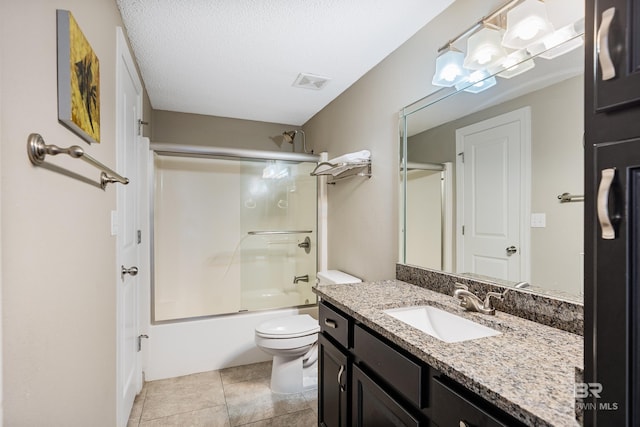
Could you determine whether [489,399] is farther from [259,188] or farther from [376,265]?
[259,188]

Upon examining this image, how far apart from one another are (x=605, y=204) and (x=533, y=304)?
0.82 m

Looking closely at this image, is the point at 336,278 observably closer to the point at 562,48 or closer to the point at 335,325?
the point at 335,325

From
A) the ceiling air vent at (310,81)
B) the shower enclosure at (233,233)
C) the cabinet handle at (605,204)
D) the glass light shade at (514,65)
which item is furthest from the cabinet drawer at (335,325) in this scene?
the ceiling air vent at (310,81)

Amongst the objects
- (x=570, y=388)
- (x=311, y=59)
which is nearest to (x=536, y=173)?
(x=570, y=388)

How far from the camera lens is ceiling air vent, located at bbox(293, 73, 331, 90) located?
231 centimetres

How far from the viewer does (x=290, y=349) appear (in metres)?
2.10

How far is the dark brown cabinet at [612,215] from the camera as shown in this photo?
1.46 ft

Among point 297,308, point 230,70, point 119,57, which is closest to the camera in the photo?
point 119,57

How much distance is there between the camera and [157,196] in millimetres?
3088

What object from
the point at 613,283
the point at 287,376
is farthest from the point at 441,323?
the point at 287,376

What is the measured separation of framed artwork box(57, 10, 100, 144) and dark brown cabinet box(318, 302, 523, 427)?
1.20 m

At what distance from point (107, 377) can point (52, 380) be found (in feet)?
2.12

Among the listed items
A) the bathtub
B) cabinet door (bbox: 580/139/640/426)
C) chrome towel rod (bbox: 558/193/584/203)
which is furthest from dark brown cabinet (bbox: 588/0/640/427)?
→ the bathtub

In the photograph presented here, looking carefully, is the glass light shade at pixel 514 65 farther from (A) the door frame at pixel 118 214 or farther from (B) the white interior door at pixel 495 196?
(A) the door frame at pixel 118 214
